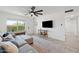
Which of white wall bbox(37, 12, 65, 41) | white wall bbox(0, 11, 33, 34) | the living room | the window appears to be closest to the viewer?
the living room

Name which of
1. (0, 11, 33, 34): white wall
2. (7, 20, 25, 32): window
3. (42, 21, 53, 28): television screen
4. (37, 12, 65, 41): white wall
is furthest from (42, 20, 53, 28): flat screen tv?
(7, 20, 25, 32): window

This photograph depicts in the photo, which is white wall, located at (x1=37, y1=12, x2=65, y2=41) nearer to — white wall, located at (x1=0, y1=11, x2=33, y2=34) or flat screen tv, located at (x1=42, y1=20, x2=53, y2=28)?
flat screen tv, located at (x1=42, y1=20, x2=53, y2=28)

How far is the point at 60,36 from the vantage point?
698 cm

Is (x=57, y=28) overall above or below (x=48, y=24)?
below

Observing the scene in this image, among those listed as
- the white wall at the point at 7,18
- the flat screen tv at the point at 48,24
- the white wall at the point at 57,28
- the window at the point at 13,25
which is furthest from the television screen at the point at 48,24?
the window at the point at 13,25

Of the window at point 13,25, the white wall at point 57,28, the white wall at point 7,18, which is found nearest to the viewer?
the white wall at point 57,28

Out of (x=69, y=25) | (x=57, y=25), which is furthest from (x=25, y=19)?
(x=69, y=25)

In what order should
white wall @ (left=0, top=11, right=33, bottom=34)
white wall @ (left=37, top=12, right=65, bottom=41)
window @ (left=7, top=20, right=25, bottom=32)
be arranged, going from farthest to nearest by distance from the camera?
window @ (left=7, top=20, right=25, bottom=32)
white wall @ (left=0, top=11, right=33, bottom=34)
white wall @ (left=37, top=12, right=65, bottom=41)

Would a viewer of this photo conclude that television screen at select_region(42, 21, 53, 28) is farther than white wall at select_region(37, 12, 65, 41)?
Yes

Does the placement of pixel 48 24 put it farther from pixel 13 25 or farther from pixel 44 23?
pixel 13 25

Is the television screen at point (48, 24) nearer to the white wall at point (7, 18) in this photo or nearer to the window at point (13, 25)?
the white wall at point (7, 18)

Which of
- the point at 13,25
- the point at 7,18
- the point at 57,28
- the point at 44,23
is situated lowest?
the point at 57,28

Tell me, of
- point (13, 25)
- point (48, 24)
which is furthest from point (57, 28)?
point (13, 25)
